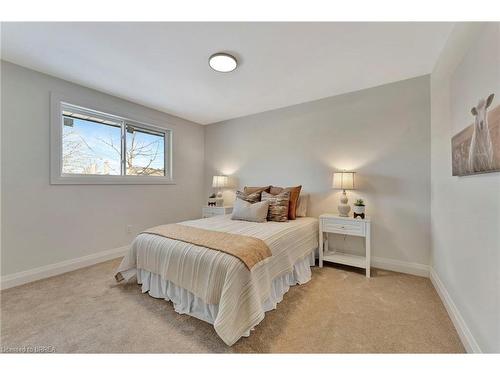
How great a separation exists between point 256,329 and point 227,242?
66 centimetres

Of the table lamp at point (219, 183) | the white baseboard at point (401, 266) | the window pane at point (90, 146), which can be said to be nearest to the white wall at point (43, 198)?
the window pane at point (90, 146)

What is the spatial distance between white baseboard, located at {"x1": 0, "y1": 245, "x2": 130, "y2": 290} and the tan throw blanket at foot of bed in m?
1.35

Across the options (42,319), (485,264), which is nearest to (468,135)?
(485,264)

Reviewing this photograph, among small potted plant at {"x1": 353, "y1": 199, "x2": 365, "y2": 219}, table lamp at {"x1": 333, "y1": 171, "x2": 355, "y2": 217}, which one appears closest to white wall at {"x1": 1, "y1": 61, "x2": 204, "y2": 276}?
table lamp at {"x1": 333, "y1": 171, "x2": 355, "y2": 217}

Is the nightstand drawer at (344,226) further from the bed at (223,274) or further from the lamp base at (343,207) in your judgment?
the bed at (223,274)

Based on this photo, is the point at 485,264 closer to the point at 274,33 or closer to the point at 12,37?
the point at 274,33

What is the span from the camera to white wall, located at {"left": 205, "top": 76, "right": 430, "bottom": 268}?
2412 millimetres

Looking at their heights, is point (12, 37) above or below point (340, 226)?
above

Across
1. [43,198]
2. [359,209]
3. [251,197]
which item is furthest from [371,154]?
[43,198]

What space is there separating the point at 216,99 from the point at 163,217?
2173mm

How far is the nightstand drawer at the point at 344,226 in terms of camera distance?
2.42 metres

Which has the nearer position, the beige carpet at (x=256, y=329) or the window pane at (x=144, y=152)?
→ the beige carpet at (x=256, y=329)

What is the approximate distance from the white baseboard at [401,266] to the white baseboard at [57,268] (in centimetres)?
353
